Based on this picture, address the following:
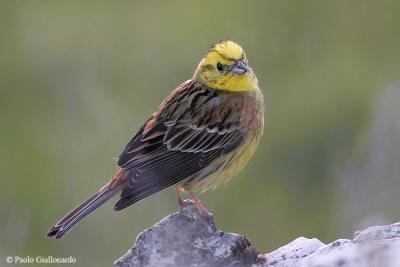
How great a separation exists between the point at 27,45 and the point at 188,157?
598 cm

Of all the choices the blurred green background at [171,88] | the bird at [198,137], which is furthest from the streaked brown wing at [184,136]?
the blurred green background at [171,88]

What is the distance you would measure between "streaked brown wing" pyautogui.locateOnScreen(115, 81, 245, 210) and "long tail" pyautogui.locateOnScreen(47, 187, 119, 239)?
216mm

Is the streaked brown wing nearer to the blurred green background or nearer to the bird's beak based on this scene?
the bird's beak

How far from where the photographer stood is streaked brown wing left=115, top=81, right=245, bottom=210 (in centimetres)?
987

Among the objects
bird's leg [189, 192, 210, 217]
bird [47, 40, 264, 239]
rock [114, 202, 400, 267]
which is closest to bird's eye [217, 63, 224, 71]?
bird [47, 40, 264, 239]

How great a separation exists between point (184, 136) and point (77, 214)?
1.06 m

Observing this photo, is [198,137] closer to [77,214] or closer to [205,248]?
[77,214]

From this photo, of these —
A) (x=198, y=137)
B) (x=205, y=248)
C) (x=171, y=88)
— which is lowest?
(x=205, y=248)

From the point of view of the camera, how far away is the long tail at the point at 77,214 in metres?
9.54

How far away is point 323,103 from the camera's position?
14547mm

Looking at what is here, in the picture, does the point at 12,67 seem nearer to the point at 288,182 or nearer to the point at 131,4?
the point at 131,4

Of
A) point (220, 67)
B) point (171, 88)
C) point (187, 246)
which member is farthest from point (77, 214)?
point (171, 88)

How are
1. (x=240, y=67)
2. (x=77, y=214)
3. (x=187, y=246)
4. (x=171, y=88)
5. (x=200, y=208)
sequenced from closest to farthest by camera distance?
1. (x=187, y=246)
2. (x=200, y=208)
3. (x=77, y=214)
4. (x=240, y=67)
5. (x=171, y=88)

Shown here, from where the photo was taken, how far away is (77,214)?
9617mm
